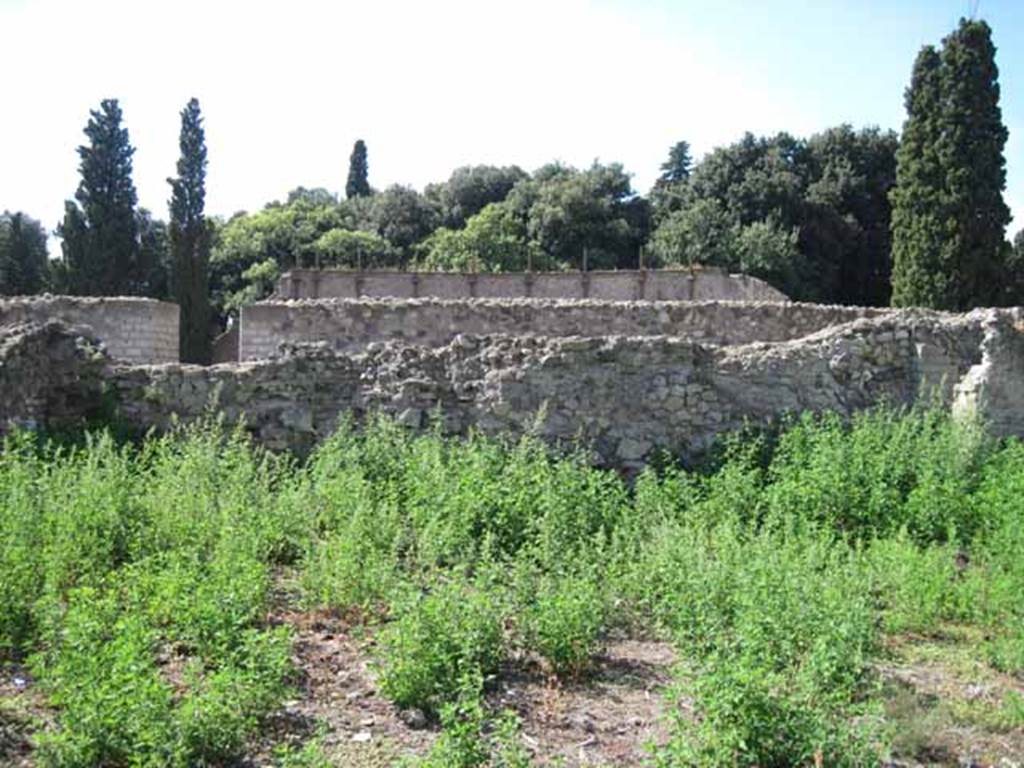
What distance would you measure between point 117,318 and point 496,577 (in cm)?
1021

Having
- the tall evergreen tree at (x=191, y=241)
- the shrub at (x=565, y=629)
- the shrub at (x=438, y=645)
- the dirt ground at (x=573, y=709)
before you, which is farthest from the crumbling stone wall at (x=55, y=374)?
the tall evergreen tree at (x=191, y=241)

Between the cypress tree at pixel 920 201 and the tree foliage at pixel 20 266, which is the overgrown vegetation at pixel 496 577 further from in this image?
the tree foliage at pixel 20 266

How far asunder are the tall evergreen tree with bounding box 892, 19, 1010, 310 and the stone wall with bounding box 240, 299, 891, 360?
1655 cm

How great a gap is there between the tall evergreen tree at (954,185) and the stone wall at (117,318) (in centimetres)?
2175

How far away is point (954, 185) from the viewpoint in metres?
29.1

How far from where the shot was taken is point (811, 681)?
5.18m

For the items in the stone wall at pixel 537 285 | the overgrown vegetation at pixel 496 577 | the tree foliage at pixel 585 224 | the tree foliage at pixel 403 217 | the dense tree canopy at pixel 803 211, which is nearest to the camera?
the overgrown vegetation at pixel 496 577

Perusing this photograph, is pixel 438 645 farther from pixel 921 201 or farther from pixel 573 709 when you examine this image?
pixel 921 201

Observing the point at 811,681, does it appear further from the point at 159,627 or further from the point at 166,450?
the point at 166,450

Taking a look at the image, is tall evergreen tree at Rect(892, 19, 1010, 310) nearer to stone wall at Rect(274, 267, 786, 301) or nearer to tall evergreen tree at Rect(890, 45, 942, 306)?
tall evergreen tree at Rect(890, 45, 942, 306)

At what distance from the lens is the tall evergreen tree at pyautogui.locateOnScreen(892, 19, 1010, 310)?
28828mm

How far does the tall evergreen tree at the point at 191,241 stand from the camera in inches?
1246

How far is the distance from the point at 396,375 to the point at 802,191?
34.3 metres

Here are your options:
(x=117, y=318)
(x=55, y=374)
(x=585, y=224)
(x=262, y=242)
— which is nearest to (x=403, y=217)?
(x=262, y=242)
